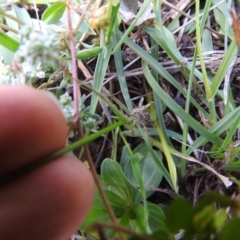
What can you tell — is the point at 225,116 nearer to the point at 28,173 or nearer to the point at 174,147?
the point at 174,147

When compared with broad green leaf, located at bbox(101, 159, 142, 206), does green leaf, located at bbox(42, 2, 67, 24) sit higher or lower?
higher

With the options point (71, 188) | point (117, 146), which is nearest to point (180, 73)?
point (117, 146)

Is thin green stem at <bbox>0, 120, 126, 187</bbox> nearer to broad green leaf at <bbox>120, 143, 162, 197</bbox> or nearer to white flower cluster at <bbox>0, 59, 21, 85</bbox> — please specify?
white flower cluster at <bbox>0, 59, 21, 85</bbox>

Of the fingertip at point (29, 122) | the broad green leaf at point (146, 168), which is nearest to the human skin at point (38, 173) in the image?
the fingertip at point (29, 122)

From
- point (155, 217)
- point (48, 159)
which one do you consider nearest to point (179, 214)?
point (48, 159)

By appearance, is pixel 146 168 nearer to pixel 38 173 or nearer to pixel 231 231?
pixel 38 173

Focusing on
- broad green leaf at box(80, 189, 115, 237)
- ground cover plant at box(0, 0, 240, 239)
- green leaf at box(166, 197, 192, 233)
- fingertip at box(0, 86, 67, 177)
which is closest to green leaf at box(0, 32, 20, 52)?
ground cover plant at box(0, 0, 240, 239)

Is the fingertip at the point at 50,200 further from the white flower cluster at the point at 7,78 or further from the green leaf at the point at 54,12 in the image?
the green leaf at the point at 54,12

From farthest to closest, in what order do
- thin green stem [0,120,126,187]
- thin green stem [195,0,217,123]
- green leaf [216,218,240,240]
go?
Result: thin green stem [195,0,217,123] < thin green stem [0,120,126,187] < green leaf [216,218,240,240]
